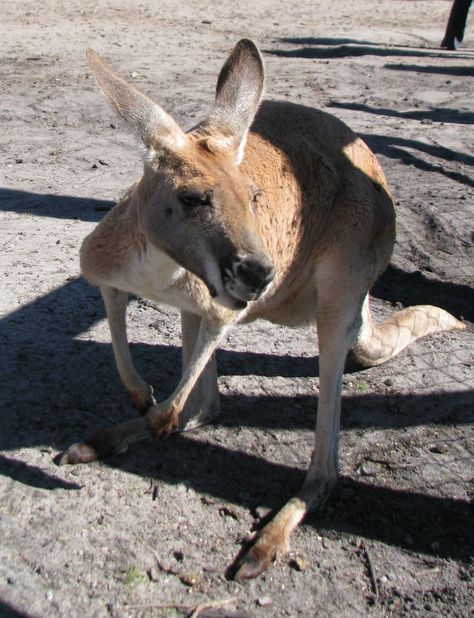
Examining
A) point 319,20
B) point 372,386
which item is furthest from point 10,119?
point 319,20

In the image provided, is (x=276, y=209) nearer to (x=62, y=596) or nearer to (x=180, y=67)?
(x=62, y=596)

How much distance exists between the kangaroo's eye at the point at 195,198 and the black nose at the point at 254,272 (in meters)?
0.24

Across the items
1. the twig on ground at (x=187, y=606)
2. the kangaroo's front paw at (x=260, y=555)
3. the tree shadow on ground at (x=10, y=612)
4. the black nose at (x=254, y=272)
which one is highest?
the black nose at (x=254, y=272)

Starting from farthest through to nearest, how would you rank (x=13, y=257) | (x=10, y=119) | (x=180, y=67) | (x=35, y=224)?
(x=180, y=67) → (x=10, y=119) → (x=35, y=224) → (x=13, y=257)

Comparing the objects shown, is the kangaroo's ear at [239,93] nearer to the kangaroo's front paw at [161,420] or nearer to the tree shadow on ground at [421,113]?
the kangaroo's front paw at [161,420]

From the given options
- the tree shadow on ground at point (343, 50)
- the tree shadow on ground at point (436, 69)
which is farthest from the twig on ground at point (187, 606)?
the tree shadow on ground at point (343, 50)

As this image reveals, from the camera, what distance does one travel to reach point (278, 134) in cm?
327

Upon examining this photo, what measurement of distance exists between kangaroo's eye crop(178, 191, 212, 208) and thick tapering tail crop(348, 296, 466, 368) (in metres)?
1.39

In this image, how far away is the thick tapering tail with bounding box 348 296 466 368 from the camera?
3.91 metres

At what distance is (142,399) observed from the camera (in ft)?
10.5

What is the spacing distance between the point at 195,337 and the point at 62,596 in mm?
1128

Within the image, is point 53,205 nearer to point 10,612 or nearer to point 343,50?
point 10,612

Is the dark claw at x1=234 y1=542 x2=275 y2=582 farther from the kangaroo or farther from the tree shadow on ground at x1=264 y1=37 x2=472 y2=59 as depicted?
the tree shadow on ground at x1=264 y1=37 x2=472 y2=59

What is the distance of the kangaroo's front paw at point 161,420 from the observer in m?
2.99
